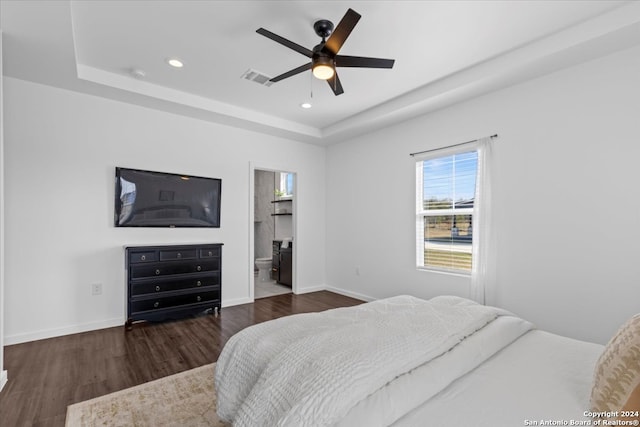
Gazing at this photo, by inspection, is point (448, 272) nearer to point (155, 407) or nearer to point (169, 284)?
point (155, 407)

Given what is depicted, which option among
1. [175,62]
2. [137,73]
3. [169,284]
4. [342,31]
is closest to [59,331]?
[169,284]

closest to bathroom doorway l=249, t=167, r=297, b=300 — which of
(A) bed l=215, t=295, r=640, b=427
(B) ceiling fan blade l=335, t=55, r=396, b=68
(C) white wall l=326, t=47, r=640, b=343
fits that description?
(C) white wall l=326, t=47, r=640, b=343

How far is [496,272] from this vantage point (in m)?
3.29

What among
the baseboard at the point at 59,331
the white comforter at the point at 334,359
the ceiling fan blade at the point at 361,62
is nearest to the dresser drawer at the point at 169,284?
the baseboard at the point at 59,331

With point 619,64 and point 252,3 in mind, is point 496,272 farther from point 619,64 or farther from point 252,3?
point 252,3

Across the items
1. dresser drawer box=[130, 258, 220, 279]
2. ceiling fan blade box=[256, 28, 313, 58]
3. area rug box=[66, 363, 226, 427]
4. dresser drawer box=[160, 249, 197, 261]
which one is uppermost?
ceiling fan blade box=[256, 28, 313, 58]

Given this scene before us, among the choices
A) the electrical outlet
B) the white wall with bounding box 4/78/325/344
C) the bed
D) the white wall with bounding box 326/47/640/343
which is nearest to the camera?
the bed

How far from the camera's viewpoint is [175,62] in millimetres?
2996

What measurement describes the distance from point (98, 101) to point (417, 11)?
3551 mm

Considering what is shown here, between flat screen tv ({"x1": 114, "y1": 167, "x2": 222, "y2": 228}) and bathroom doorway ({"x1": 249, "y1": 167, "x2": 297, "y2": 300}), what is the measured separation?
32.5 inches

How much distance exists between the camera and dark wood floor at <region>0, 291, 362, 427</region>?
80.1 inches

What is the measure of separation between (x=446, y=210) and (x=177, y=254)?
340 centimetres

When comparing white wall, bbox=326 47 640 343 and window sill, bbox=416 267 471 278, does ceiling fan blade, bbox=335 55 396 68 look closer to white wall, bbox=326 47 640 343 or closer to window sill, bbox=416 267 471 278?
white wall, bbox=326 47 640 343

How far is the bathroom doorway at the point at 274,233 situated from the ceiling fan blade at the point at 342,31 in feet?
9.66
